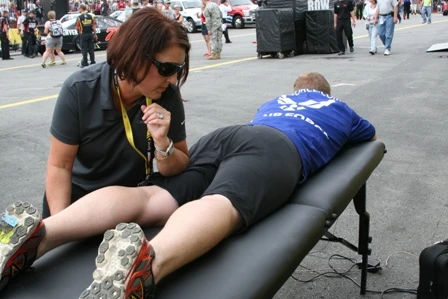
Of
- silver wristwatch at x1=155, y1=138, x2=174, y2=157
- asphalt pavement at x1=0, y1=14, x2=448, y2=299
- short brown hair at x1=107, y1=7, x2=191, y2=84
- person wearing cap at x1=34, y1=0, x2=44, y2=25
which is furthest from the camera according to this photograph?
person wearing cap at x1=34, y1=0, x2=44, y2=25

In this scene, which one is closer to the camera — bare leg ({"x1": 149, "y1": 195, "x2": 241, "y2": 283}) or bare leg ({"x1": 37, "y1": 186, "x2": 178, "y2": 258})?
bare leg ({"x1": 149, "y1": 195, "x2": 241, "y2": 283})

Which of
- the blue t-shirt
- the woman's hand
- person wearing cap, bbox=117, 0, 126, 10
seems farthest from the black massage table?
person wearing cap, bbox=117, 0, 126, 10

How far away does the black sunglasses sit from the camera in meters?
2.22

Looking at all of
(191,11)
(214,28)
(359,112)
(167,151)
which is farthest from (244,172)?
(191,11)

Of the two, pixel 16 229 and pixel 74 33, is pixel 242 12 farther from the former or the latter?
pixel 16 229

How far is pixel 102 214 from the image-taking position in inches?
82.4

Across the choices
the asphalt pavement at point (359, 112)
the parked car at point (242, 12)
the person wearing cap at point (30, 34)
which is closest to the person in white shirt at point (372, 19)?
the asphalt pavement at point (359, 112)

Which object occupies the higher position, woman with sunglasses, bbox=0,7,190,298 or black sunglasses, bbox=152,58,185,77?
black sunglasses, bbox=152,58,185,77

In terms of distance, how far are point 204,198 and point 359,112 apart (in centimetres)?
577

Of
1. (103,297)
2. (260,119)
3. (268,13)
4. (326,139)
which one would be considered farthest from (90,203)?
(268,13)

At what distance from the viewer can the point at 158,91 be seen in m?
2.37

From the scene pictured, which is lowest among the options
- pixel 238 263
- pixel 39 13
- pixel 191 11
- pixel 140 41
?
pixel 238 263

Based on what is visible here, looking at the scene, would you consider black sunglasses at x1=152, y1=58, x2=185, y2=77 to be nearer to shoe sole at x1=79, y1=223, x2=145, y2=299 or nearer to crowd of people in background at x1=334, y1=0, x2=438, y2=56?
shoe sole at x1=79, y1=223, x2=145, y2=299

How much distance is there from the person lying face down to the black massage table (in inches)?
1.8
